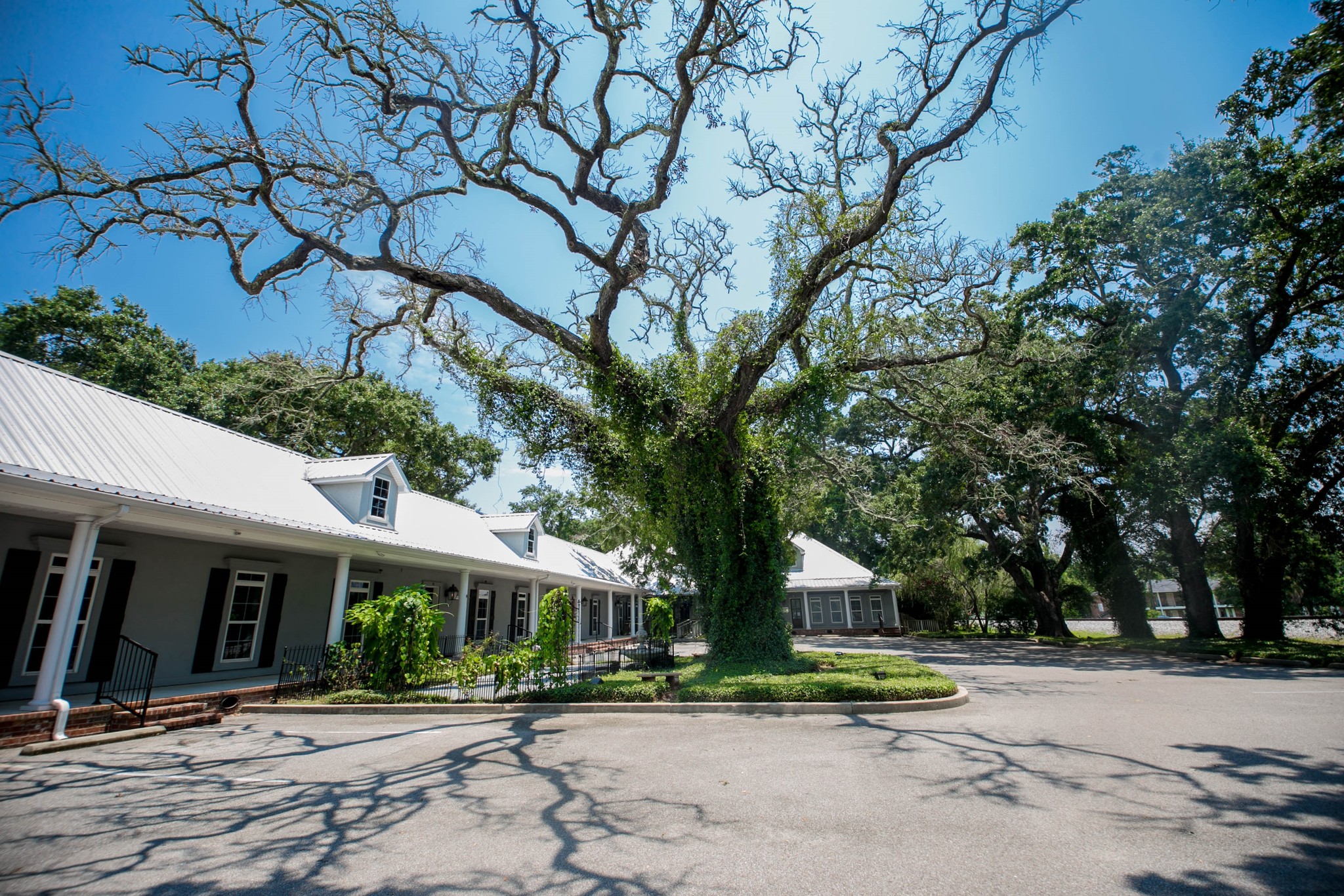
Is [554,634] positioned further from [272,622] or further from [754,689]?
[272,622]

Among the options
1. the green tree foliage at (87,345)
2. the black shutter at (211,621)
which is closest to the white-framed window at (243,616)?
the black shutter at (211,621)

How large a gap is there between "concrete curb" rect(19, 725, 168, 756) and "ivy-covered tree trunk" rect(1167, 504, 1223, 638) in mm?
27713

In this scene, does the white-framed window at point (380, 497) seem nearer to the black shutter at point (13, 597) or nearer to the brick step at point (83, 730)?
the black shutter at point (13, 597)

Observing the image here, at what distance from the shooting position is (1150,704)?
9.23 meters

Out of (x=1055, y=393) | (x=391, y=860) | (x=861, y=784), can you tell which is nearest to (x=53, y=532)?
(x=391, y=860)

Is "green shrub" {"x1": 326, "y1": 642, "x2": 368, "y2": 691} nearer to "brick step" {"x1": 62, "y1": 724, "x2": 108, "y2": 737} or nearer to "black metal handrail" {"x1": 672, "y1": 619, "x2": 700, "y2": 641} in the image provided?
"brick step" {"x1": 62, "y1": 724, "x2": 108, "y2": 737}

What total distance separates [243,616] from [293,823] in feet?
31.5

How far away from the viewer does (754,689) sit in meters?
10.1

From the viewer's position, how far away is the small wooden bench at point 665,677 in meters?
10.8

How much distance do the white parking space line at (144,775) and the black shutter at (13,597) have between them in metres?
3.67

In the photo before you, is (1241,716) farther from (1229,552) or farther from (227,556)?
(1229,552)

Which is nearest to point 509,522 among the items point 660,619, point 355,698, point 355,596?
point 355,596

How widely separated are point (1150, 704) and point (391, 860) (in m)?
10.9

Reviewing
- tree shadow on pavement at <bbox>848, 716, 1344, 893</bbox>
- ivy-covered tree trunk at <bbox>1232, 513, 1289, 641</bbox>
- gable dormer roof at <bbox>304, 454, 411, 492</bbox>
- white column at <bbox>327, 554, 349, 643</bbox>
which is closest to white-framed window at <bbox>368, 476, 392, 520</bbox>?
gable dormer roof at <bbox>304, 454, 411, 492</bbox>
